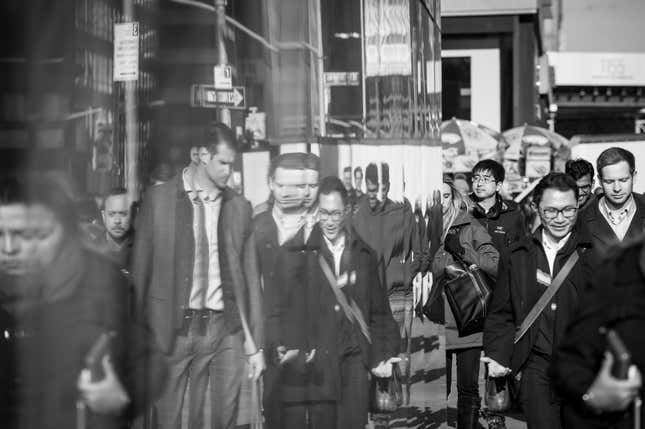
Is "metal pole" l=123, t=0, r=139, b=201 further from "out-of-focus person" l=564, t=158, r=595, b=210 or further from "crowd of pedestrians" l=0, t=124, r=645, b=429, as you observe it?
"out-of-focus person" l=564, t=158, r=595, b=210

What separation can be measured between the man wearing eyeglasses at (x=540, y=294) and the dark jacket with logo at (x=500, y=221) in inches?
99.6

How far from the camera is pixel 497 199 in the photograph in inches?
364

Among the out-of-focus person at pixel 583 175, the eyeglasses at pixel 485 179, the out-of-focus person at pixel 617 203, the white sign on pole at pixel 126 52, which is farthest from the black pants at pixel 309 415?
the out-of-focus person at pixel 583 175

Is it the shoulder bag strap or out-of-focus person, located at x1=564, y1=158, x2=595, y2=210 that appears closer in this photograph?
the shoulder bag strap

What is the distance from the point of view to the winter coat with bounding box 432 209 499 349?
780 cm

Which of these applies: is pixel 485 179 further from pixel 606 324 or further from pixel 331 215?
pixel 606 324

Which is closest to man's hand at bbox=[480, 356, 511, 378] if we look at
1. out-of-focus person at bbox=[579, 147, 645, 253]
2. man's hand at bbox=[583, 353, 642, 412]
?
out-of-focus person at bbox=[579, 147, 645, 253]

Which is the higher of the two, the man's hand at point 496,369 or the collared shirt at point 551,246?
the collared shirt at point 551,246

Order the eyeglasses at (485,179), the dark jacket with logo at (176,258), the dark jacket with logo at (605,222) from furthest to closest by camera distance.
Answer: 1. the eyeglasses at (485,179)
2. the dark jacket with logo at (605,222)
3. the dark jacket with logo at (176,258)

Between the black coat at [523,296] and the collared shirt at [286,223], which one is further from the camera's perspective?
the black coat at [523,296]

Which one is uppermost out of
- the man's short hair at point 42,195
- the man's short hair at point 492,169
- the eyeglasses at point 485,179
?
the man's short hair at point 492,169

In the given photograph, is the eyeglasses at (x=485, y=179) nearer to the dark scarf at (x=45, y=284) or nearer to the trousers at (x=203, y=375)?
the trousers at (x=203, y=375)

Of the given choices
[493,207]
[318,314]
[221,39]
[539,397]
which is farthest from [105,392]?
[493,207]

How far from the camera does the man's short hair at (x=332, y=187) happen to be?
12.8 feet
